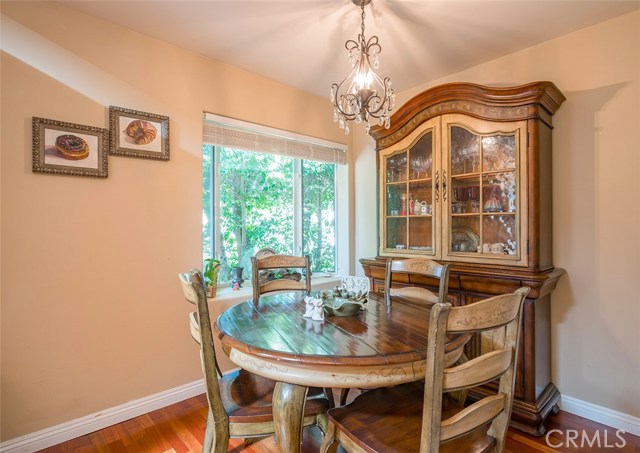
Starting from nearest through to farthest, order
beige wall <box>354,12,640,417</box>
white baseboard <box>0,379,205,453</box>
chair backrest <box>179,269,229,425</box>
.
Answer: chair backrest <box>179,269,229,425</box> → white baseboard <box>0,379,205,453</box> → beige wall <box>354,12,640,417</box>

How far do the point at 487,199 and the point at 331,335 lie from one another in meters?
1.58

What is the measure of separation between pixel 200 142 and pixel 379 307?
1.71m

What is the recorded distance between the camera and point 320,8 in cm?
187

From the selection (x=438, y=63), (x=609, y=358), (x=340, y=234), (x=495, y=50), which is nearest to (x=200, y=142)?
(x=340, y=234)

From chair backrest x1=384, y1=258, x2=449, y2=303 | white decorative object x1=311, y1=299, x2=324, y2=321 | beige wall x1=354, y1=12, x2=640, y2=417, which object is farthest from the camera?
beige wall x1=354, y1=12, x2=640, y2=417

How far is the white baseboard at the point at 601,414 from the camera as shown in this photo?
190 centimetres

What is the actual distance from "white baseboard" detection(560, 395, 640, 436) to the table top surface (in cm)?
135

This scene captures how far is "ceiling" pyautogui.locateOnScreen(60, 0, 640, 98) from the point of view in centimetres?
185

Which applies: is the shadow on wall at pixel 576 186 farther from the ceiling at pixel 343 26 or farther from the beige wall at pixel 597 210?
the ceiling at pixel 343 26

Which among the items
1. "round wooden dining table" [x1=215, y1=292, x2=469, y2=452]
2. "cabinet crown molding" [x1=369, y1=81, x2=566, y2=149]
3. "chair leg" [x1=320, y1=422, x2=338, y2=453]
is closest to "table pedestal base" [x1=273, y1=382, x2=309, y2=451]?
"round wooden dining table" [x1=215, y1=292, x2=469, y2=452]

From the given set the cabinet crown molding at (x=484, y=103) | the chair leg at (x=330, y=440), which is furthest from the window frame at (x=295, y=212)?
the chair leg at (x=330, y=440)

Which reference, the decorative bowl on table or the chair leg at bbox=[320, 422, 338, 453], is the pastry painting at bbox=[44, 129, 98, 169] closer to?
the decorative bowl on table

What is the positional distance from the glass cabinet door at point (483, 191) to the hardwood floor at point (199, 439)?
1021 millimetres

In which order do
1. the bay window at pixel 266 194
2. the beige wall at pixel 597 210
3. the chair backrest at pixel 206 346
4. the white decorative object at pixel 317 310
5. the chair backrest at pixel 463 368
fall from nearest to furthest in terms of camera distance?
the chair backrest at pixel 463 368 < the chair backrest at pixel 206 346 < the white decorative object at pixel 317 310 < the beige wall at pixel 597 210 < the bay window at pixel 266 194
